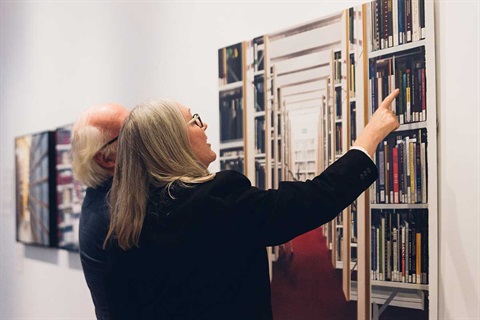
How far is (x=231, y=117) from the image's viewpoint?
202 centimetres

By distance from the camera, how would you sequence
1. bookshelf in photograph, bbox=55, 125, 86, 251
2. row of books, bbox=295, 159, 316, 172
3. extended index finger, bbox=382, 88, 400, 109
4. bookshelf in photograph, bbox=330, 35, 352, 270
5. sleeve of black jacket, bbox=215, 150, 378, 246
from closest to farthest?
sleeve of black jacket, bbox=215, 150, 378, 246 → extended index finger, bbox=382, 88, 400, 109 → bookshelf in photograph, bbox=330, 35, 352, 270 → row of books, bbox=295, 159, 316, 172 → bookshelf in photograph, bbox=55, 125, 86, 251

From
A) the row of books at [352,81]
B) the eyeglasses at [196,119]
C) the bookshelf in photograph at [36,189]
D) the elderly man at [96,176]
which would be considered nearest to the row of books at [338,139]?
the row of books at [352,81]

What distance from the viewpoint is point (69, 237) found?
2.88 meters

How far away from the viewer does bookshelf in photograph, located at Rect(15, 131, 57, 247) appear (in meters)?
3.00

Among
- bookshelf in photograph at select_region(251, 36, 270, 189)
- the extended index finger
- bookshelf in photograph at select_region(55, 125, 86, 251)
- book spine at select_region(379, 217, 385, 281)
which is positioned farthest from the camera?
bookshelf in photograph at select_region(55, 125, 86, 251)

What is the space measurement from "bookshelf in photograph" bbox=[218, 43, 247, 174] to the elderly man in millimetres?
364

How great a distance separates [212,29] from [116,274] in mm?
1125

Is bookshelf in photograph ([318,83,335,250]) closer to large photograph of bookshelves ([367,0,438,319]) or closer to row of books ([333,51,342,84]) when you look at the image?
row of books ([333,51,342,84])

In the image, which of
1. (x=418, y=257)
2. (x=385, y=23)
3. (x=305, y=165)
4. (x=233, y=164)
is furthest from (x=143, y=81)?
(x=418, y=257)

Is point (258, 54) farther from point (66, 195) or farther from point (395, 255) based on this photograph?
point (66, 195)

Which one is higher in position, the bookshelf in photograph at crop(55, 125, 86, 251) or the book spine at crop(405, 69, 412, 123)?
the book spine at crop(405, 69, 412, 123)

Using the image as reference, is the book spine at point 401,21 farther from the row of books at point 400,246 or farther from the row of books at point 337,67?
the row of books at point 400,246

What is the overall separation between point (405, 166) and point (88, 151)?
1000 millimetres

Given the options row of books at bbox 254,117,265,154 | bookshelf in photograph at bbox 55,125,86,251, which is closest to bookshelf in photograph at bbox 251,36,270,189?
row of books at bbox 254,117,265,154
